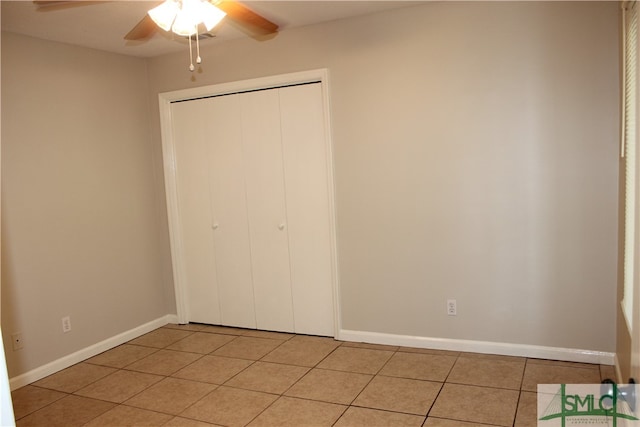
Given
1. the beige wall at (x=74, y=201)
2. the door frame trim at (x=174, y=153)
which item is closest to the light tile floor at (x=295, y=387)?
the beige wall at (x=74, y=201)

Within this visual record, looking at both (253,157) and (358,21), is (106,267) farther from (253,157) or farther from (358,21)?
(358,21)

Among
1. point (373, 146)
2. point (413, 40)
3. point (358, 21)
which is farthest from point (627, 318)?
point (358, 21)

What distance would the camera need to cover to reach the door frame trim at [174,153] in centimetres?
364

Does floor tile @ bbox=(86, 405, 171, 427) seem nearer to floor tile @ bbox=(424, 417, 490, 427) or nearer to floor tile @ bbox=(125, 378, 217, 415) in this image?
floor tile @ bbox=(125, 378, 217, 415)

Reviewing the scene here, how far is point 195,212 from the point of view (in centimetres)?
429

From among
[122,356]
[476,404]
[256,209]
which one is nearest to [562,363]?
[476,404]

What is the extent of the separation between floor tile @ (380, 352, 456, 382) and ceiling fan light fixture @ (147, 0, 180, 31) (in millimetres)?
2401

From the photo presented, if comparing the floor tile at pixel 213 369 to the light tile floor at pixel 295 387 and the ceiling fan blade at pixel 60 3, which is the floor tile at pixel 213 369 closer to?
the light tile floor at pixel 295 387

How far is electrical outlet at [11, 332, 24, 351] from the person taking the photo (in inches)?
126

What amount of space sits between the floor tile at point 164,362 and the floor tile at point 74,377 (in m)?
0.20

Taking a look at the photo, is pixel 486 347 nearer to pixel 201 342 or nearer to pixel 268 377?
pixel 268 377

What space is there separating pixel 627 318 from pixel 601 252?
2.15ft

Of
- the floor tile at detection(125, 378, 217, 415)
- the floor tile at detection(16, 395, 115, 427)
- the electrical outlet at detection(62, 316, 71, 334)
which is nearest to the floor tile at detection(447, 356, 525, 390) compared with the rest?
the floor tile at detection(125, 378, 217, 415)

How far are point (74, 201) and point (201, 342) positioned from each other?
4.85 ft
